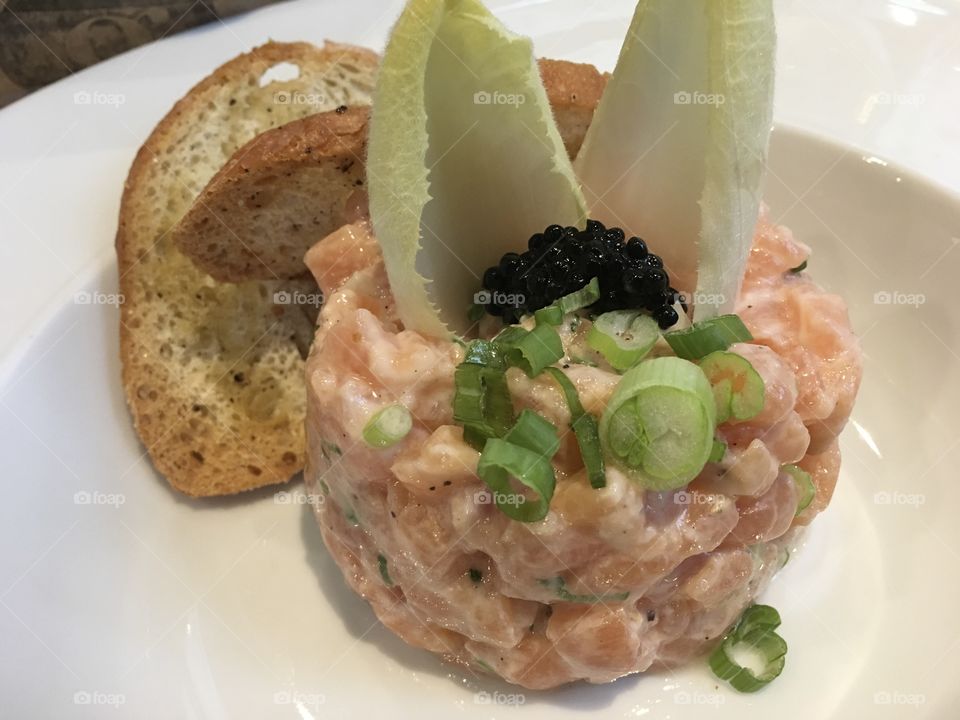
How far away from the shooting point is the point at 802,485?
1.74 m

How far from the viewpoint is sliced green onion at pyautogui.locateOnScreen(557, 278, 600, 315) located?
1.60 meters

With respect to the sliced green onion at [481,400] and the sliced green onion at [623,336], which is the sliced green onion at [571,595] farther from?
the sliced green onion at [623,336]

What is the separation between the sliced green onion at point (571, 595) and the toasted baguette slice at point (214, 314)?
100 cm

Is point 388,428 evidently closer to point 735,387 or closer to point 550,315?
point 550,315

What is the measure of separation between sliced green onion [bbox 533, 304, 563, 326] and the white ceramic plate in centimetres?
95

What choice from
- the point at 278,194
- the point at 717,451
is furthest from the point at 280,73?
the point at 717,451

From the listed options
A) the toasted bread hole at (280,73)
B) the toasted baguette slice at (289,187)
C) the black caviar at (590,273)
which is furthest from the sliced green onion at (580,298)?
→ the toasted bread hole at (280,73)

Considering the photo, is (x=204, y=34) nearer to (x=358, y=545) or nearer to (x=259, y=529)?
(x=259, y=529)

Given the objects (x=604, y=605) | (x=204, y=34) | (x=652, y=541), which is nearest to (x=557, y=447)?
(x=652, y=541)

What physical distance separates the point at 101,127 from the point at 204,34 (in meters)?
0.56

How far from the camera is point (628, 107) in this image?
1.69m

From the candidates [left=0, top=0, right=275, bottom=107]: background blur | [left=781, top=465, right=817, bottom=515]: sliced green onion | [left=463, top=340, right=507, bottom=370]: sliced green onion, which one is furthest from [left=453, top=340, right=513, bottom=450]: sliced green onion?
[left=0, top=0, right=275, bottom=107]: background blur

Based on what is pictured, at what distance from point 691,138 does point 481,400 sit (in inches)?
26.9

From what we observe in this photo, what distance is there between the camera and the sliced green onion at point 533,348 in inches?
59.1
